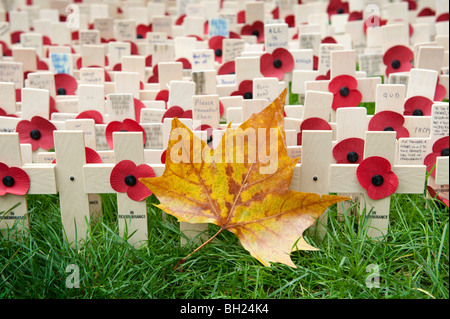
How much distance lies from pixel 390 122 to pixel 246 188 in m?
0.70

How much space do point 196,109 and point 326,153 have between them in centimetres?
53

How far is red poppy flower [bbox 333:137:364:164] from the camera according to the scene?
181cm

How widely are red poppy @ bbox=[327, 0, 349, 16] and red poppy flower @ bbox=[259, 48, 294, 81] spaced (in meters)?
1.75

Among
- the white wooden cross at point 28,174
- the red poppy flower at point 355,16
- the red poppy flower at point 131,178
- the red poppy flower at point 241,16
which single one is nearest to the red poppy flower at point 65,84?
the white wooden cross at point 28,174

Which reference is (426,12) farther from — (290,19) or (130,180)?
(130,180)

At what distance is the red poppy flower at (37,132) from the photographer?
2129mm

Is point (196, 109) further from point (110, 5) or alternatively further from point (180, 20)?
point (110, 5)

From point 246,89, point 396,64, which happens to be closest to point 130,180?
point 246,89

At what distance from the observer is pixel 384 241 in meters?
1.68

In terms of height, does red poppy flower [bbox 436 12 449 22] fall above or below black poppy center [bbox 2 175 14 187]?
above

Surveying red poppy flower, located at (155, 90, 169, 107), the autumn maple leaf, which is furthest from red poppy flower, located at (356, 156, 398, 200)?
red poppy flower, located at (155, 90, 169, 107)

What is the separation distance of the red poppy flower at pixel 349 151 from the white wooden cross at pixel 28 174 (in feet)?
2.99

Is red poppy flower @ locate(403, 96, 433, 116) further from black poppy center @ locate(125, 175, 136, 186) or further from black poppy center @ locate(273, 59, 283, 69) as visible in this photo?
black poppy center @ locate(125, 175, 136, 186)
